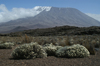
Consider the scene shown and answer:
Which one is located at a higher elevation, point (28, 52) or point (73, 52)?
point (28, 52)

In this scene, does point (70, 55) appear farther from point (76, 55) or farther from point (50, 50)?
point (50, 50)

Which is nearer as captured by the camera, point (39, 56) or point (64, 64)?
point (64, 64)

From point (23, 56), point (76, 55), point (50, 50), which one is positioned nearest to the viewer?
point (23, 56)

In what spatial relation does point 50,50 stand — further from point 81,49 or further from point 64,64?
point 64,64

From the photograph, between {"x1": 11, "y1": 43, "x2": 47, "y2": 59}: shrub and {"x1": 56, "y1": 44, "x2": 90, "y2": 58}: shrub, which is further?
{"x1": 56, "y1": 44, "x2": 90, "y2": 58}: shrub

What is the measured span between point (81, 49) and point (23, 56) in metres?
2.83

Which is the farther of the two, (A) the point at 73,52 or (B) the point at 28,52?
(A) the point at 73,52

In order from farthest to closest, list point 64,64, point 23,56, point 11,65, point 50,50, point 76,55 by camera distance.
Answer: point 50,50 < point 76,55 < point 23,56 < point 64,64 < point 11,65

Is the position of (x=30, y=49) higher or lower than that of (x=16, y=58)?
higher

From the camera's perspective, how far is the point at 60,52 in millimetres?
6793

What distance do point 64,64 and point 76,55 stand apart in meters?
1.53

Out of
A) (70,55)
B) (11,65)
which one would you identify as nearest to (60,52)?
(70,55)

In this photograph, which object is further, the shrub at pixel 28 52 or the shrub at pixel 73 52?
the shrub at pixel 73 52

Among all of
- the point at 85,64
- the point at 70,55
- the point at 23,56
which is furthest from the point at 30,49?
the point at 85,64
